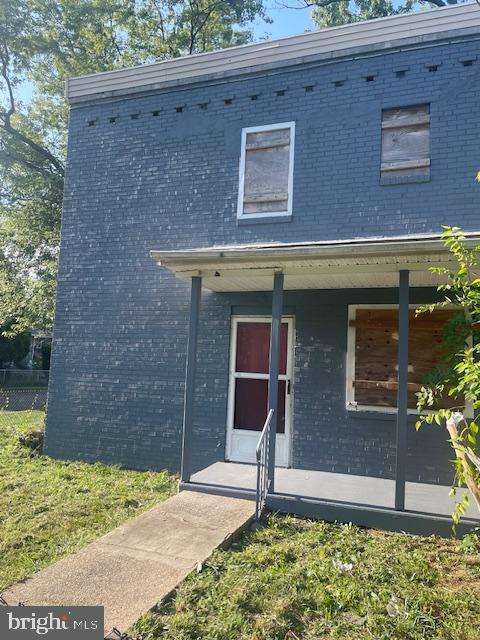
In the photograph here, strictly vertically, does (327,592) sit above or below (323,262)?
below

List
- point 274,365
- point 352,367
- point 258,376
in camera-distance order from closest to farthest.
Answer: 1. point 274,365
2. point 352,367
3. point 258,376

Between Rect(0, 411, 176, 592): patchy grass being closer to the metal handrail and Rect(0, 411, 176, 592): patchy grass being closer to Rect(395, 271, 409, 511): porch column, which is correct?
the metal handrail

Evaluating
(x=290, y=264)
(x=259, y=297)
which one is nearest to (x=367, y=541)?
(x=290, y=264)

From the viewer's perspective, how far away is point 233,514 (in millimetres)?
4844

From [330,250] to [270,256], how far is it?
66 centimetres

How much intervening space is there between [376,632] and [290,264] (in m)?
3.51

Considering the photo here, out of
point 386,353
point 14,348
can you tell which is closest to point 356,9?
point 386,353

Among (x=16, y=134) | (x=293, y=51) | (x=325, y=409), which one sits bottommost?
(x=325, y=409)

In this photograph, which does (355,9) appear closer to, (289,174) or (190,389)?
(289,174)

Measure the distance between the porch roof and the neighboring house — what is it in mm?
35

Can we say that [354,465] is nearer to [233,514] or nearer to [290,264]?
[233,514]

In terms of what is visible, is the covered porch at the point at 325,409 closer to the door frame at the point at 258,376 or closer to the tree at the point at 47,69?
the door frame at the point at 258,376

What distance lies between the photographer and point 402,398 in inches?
196

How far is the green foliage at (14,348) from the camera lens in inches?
974
